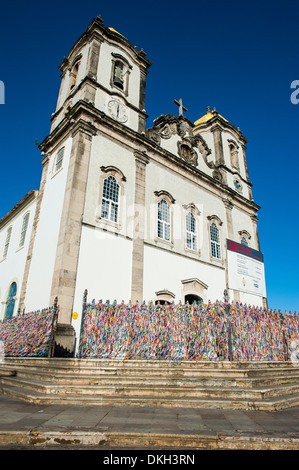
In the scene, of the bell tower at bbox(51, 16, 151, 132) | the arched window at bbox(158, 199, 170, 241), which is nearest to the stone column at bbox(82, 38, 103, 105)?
the bell tower at bbox(51, 16, 151, 132)

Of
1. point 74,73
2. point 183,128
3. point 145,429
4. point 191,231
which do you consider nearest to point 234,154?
Result: point 183,128

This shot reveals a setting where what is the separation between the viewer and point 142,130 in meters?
17.0

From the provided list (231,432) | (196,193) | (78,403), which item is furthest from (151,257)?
(231,432)

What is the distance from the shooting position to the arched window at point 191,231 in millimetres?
17087

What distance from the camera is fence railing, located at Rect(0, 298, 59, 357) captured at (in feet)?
32.7

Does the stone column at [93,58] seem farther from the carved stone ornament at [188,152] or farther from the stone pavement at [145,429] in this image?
the stone pavement at [145,429]

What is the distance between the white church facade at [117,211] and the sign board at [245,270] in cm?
7

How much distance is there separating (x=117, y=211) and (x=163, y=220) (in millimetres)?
3191

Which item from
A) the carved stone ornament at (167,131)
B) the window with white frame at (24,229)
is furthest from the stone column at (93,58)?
the window with white frame at (24,229)

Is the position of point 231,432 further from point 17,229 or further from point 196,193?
point 17,229

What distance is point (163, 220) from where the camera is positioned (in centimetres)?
1612

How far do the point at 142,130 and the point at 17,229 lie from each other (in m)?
9.87
